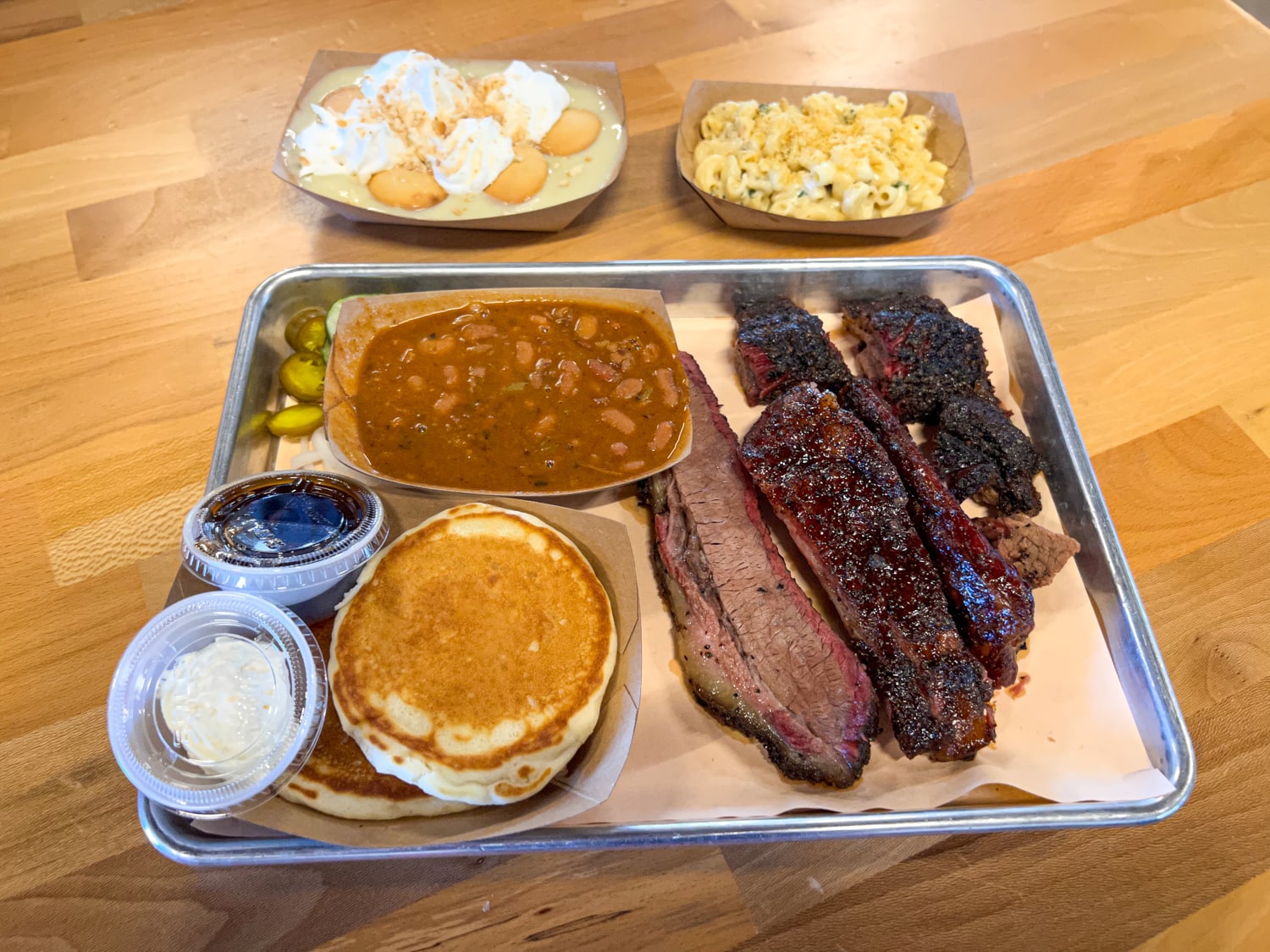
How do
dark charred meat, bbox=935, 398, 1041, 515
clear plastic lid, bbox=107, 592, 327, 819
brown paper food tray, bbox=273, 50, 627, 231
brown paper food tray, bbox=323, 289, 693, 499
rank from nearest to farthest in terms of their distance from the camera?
1. clear plastic lid, bbox=107, 592, 327, 819
2. brown paper food tray, bbox=323, 289, 693, 499
3. dark charred meat, bbox=935, 398, 1041, 515
4. brown paper food tray, bbox=273, 50, 627, 231

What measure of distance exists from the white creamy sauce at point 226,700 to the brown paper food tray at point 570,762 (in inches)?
8.3

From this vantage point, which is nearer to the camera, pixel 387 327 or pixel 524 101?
pixel 387 327

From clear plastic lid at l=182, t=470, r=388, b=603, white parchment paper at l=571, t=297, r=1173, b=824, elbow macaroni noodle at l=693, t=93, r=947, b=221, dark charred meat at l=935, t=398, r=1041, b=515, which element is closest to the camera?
clear plastic lid at l=182, t=470, r=388, b=603

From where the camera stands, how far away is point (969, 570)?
2.68 metres

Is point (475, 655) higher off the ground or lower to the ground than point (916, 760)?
higher

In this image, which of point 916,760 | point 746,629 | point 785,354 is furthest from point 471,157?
point 916,760

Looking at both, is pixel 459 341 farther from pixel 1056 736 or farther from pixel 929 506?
pixel 1056 736

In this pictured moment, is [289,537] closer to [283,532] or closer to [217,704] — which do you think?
[283,532]

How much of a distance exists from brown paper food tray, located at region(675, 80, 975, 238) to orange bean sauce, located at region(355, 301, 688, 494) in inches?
40.0

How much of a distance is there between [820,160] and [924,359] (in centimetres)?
120

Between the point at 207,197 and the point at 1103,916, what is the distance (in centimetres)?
480

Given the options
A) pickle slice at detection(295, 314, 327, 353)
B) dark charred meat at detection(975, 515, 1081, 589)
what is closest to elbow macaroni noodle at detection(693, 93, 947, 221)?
dark charred meat at detection(975, 515, 1081, 589)

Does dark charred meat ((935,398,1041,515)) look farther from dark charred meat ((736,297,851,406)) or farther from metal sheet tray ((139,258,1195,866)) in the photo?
dark charred meat ((736,297,851,406))

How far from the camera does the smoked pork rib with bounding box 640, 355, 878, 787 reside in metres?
2.50
